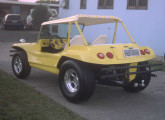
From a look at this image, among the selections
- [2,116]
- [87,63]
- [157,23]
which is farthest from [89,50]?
[157,23]

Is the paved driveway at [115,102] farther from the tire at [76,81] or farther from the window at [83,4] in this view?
the window at [83,4]

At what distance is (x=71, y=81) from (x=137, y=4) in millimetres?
8126

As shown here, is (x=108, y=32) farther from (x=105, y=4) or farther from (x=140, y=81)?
(x=140, y=81)

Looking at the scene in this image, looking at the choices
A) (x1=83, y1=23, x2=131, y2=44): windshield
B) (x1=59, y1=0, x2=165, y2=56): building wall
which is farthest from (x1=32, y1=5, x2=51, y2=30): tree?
(x1=59, y1=0, x2=165, y2=56): building wall

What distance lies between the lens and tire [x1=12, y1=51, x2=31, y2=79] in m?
6.54

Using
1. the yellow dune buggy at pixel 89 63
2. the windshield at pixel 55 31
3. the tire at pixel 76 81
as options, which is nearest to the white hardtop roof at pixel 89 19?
the yellow dune buggy at pixel 89 63

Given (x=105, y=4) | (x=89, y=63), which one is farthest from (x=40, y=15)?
(x=89, y=63)

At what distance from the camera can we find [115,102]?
206 inches

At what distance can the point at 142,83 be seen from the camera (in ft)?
17.4

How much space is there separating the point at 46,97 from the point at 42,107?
620mm

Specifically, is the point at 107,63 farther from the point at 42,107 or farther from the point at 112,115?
the point at 42,107

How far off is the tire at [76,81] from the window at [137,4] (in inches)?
307

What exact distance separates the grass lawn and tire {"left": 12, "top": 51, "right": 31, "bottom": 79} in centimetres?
80

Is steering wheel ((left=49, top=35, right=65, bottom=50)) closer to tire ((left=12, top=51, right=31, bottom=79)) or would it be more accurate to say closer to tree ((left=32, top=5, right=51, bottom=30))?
tire ((left=12, top=51, right=31, bottom=79))
